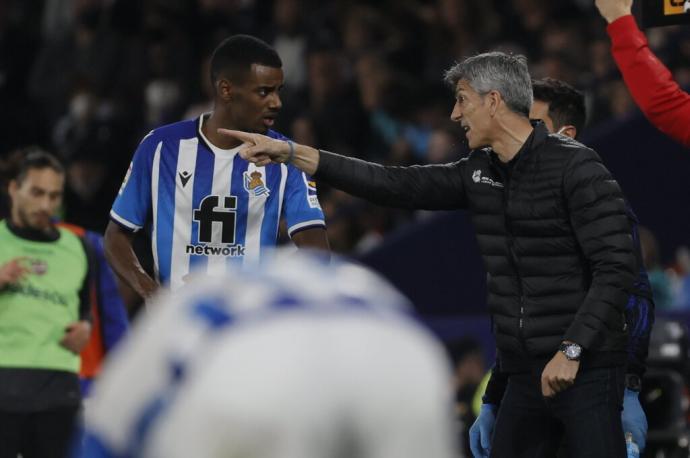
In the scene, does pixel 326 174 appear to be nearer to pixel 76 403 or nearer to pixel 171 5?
Answer: pixel 76 403

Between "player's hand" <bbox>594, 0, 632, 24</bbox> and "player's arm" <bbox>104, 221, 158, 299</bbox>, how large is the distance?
1999 millimetres

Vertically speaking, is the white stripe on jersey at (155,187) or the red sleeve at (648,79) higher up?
the red sleeve at (648,79)

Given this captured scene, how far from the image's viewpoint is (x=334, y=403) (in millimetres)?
1587

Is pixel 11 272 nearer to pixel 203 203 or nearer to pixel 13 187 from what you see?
pixel 13 187

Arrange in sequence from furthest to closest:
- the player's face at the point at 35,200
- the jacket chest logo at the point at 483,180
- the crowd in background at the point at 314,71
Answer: the crowd in background at the point at 314,71 < the player's face at the point at 35,200 < the jacket chest logo at the point at 483,180

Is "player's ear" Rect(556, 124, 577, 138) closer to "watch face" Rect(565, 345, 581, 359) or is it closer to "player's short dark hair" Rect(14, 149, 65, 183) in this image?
"watch face" Rect(565, 345, 581, 359)

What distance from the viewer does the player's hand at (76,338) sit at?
7.12m

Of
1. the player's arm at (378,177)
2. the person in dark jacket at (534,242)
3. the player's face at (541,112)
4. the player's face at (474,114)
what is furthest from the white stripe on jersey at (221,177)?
the player's face at (541,112)

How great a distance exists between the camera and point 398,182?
16.6 feet

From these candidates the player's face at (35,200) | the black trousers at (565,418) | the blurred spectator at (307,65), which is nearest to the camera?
the black trousers at (565,418)

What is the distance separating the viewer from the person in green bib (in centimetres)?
699

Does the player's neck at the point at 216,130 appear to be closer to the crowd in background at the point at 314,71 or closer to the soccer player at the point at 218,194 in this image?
the soccer player at the point at 218,194

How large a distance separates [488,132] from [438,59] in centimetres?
765

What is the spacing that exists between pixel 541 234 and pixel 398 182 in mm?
584
